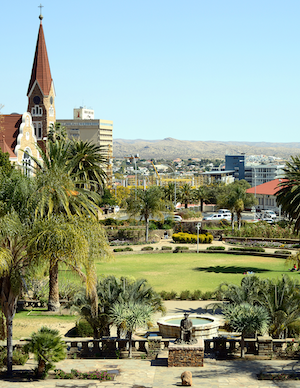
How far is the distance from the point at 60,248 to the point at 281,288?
32.1 feet

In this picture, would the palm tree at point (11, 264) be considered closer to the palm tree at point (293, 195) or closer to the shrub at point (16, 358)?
the shrub at point (16, 358)

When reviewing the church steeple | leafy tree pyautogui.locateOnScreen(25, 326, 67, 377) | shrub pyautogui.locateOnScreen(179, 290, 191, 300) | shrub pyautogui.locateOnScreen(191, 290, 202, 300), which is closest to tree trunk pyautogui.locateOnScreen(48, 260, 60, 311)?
shrub pyautogui.locateOnScreen(179, 290, 191, 300)

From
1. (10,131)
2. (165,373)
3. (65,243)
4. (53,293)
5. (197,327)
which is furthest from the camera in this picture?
(10,131)

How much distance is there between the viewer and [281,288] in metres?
21.6

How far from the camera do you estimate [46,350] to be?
1655cm

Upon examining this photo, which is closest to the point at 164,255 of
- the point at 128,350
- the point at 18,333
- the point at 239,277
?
the point at 239,277

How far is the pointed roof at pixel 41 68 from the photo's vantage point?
282 feet

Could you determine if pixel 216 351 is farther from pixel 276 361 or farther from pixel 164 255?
pixel 164 255

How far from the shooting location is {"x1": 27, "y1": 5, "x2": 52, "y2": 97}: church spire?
85938 mm

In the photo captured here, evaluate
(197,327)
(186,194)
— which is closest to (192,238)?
(186,194)

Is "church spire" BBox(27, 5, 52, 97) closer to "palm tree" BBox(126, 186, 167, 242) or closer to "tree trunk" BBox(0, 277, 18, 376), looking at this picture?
"palm tree" BBox(126, 186, 167, 242)

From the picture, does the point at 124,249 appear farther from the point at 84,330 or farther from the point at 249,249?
the point at 84,330

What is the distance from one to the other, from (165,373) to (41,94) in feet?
258

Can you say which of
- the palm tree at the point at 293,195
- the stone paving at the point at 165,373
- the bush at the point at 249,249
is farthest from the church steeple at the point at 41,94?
the stone paving at the point at 165,373
